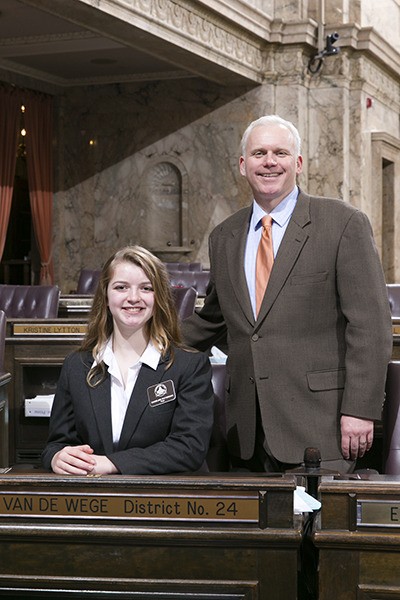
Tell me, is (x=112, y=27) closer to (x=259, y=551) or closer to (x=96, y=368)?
(x=96, y=368)

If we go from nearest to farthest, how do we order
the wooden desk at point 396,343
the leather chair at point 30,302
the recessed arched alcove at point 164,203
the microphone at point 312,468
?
the microphone at point 312,468
the wooden desk at point 396,343
the leather chair at point 30,302
the recessed arched alcove at point 164,203

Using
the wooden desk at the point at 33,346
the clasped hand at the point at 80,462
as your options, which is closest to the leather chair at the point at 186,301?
the wooden desk at the point at 33,346

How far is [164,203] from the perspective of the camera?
42.2ft

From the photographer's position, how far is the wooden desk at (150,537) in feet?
5.84

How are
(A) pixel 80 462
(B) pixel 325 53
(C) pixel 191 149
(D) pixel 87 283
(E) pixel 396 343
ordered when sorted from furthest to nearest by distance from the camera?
(C) pixel 191 149 → (B) pixel 325 53 → (D) pixel 87 283 → (E) pixel 396 343 → (A) pixel 80 462

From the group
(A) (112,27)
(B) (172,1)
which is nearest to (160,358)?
(A) (112,27)

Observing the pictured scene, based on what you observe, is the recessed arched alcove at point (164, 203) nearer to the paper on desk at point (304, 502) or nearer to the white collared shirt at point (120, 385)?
the white collared shirt at point (120, 385)

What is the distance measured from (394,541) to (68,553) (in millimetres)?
607

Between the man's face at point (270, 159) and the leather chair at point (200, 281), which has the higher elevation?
the man's face at point (270, 159)

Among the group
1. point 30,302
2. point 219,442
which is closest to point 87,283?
point 30,302

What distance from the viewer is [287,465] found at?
8.79 feet

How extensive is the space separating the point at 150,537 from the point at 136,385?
66 centimetres

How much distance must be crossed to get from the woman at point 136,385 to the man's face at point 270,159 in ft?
1.22

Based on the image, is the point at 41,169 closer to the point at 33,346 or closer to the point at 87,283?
the point at 87,283
